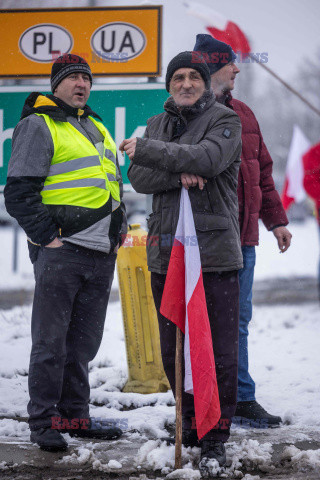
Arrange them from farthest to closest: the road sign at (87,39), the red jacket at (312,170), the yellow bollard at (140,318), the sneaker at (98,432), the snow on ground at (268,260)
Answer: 1. the snow on ground at (268,260)
2. the red jacket at (312,170)
3. the road sign at (87,39)
4. the yellow bollard at (140,318)
5. the sneaker at (98,432)

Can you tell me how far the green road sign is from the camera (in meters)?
4.98

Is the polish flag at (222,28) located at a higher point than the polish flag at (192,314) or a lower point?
higher

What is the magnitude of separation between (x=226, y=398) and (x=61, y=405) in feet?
3.55

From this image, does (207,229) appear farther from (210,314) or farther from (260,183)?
(260,183)

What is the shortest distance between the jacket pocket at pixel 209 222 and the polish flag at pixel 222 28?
7.42 ft

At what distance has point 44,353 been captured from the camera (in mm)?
3590

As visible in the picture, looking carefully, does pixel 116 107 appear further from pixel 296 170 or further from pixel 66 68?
pixel 296 170

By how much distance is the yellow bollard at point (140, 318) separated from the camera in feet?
15.4

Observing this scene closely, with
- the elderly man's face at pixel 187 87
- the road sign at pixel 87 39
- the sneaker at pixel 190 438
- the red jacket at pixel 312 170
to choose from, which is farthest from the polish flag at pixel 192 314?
the red jacket at pixel 312 170

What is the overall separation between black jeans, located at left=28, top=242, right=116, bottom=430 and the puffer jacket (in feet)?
1.50

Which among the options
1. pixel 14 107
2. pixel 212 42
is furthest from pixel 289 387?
pixel 14 107

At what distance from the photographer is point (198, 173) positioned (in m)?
3.21

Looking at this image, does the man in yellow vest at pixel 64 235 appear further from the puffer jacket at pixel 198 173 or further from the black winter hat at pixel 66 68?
the puffer jacket at pixel 198 173

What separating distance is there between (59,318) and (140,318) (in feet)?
3.83
